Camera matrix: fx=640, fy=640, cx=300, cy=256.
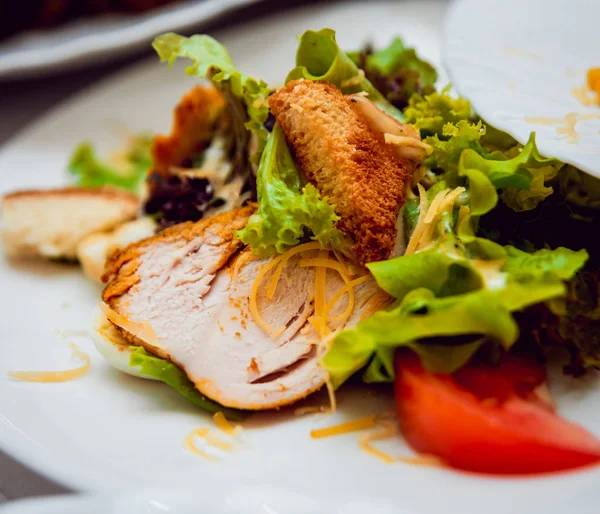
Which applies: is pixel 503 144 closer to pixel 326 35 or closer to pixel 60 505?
pixel 326 35

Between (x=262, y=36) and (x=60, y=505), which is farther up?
(x=262, y=36)

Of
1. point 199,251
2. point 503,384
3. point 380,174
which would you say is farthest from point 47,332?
point 503,384

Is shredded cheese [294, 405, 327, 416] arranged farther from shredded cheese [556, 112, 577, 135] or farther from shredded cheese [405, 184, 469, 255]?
shredded cheese [556, 112, 577, 135]

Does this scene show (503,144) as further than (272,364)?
Yes

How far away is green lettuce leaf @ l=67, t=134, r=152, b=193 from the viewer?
11.0 feet

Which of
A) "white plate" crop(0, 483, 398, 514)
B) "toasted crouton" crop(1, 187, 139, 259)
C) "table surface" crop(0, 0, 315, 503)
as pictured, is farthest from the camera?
"table surface" crop(0, 0, 315, 503)

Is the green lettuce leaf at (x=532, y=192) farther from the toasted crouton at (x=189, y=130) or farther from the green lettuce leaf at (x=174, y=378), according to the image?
the toasted crouton at (x=189, y=130)

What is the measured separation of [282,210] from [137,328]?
0.60 m

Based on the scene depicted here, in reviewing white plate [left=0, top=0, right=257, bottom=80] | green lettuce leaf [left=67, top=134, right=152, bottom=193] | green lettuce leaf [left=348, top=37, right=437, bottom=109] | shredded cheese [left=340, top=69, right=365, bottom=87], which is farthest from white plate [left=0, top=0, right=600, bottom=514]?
white plate [left=0, top=0, right=257, bottom=80]

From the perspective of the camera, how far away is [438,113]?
2236 millimetres

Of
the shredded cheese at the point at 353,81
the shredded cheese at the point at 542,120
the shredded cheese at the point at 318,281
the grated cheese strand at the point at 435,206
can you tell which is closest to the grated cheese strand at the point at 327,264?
the shredded cheese at the point at 318,281

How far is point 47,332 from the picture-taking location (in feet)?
7.73

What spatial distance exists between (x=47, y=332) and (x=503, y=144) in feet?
5.83

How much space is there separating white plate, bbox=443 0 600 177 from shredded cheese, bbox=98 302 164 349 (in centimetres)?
128
